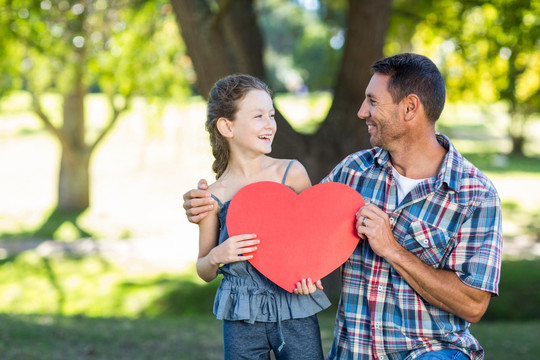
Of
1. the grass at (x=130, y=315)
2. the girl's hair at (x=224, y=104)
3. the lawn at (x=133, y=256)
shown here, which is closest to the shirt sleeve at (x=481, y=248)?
the girl's hair at (x=224, y=104)

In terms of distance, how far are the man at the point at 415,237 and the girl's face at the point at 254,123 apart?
0.96 feet

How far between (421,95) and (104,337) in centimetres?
433

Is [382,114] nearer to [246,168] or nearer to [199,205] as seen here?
[246,168]

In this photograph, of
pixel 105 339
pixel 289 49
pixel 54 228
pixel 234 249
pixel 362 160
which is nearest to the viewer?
pixel 234 249

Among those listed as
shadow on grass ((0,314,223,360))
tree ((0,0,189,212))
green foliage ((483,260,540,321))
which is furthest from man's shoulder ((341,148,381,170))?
tree ((0,0,189,212))

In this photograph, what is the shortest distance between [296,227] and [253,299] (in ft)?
1.10

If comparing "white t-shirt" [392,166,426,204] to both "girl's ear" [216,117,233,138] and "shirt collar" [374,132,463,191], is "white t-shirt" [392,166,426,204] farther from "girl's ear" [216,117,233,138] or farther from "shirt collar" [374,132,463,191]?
"girl's ear" [216,117,233,138]

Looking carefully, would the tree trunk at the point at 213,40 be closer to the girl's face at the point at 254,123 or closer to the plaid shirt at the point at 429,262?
the girl's face at the point at 254,123

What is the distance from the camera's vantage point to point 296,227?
2547 millimetres

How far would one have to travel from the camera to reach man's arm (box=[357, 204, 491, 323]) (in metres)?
2.46

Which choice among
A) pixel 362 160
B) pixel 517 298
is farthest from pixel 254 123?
pixel 517 298

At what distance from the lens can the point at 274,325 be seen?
247cm

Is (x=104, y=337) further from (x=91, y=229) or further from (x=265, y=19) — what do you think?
(x=265, y=19)

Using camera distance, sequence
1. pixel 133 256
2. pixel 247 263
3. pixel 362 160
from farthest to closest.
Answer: pixel 133 256 < pixel 362 160 < pixel 247 263
